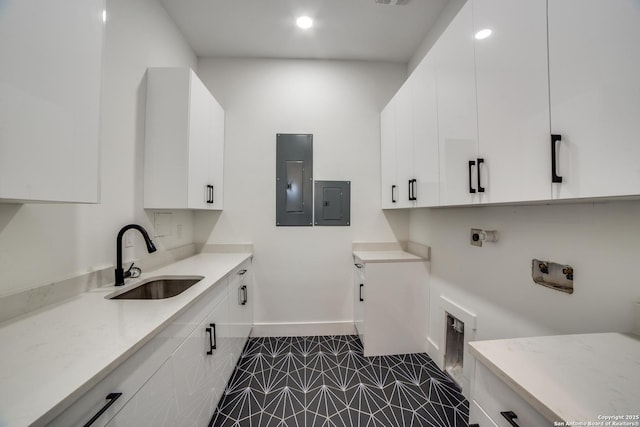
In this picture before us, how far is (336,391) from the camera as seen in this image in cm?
163

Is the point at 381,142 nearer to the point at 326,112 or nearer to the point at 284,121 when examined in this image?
the point at 326,112

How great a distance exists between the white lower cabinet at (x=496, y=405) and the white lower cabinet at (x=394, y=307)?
1211 mm

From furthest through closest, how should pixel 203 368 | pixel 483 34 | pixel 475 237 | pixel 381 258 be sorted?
pixel 381 258
pixel 475 237
pixel 203 368
pixel 483 34

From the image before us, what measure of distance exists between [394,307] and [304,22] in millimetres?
2635

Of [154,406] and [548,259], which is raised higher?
[548,259]

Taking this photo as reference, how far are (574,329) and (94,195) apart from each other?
81.6 inches

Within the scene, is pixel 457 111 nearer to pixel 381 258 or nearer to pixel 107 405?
pixel 381 258

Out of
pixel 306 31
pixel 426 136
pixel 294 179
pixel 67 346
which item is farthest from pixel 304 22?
pixel 67 346

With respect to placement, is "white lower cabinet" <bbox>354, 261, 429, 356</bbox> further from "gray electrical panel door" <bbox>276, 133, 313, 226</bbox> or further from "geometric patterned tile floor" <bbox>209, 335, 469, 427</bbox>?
"gray electrical panel door" <bbox>276, 133, 313, 226</bbox>

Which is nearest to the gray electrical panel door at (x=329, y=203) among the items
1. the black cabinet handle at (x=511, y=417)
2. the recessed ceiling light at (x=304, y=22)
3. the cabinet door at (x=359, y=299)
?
the cabinet door at (x=359, y=299)

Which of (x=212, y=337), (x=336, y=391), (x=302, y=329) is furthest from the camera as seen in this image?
(x=302, y=329)

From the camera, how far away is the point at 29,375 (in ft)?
1.87

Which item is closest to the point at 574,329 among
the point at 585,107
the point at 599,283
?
the point at 599,283

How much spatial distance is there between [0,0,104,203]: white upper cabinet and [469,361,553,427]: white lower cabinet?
60.0 inches
